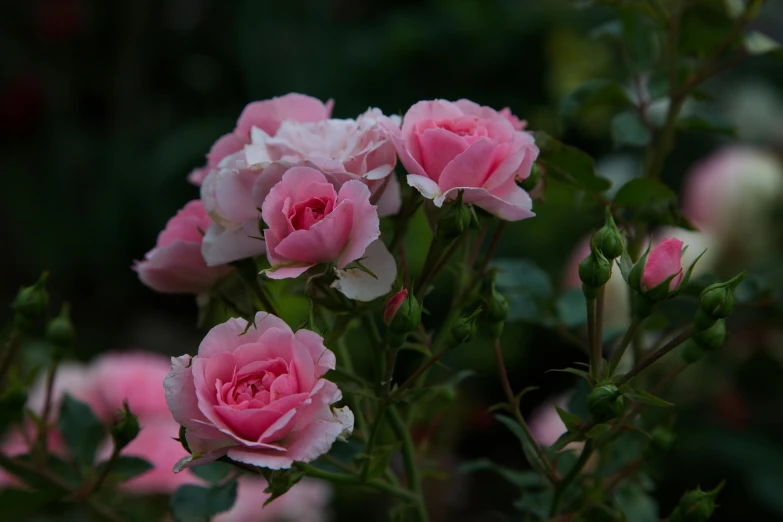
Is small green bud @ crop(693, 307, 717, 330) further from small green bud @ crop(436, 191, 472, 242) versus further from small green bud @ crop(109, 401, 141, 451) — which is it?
small green bud @ crop(109, 401, 141, 451)

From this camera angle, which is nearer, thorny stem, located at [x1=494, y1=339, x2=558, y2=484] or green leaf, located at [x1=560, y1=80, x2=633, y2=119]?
thorny stem, located at [x1=494, y1=339, x2=558, y2=484]

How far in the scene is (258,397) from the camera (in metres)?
0.32

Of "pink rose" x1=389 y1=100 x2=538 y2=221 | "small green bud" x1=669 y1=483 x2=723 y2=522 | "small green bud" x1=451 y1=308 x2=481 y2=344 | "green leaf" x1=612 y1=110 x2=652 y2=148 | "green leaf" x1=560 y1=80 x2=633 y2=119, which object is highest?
"pink rose" x1=389 y1=100 x2=538 y2=221

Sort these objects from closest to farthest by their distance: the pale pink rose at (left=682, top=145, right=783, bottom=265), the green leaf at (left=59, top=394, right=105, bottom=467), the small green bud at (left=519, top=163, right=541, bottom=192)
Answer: the small green bud at (left=519, top=163, right=541, bottom=192), the green leaf at (left=59, top=394, right=105, bottom=467), the pale pink rose at (left=682, top=145, right=783, bottom=265)

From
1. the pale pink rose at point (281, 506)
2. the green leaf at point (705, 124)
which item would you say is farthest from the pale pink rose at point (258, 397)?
the pale pink rose at point (281, 506)

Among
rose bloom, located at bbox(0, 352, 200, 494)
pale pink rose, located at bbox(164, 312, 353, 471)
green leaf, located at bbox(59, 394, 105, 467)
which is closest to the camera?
pale pink rose, located at bbox(164, 312, 353, 471)

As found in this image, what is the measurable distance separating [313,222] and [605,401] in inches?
5.4

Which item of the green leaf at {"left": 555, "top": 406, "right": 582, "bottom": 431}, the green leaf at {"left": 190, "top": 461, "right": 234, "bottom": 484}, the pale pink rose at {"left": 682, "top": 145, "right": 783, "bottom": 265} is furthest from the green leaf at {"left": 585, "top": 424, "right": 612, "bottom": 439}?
the pale pink rose at {"left": 682, "top": 145, "right": 783, "bottom": 265}

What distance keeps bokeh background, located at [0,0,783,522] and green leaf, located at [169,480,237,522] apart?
71 centimetres

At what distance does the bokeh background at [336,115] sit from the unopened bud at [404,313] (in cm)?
77

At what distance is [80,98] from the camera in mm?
2508

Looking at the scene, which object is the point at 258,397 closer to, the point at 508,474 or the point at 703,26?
the point at 508,474

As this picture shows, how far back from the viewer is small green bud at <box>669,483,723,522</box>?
14.9 inches

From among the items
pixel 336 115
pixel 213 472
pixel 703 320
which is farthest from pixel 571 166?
pixel 336 115
